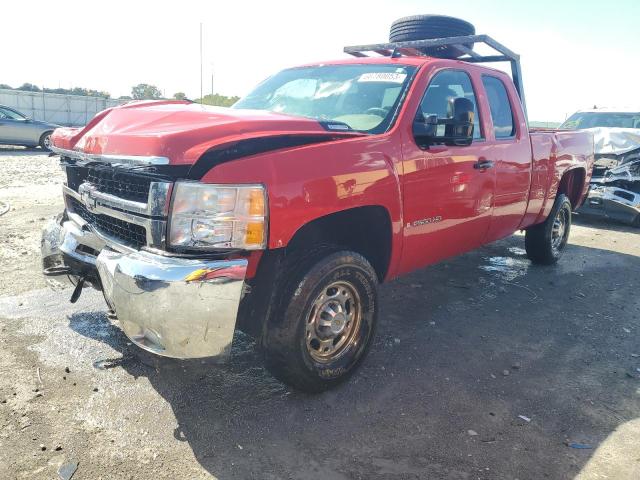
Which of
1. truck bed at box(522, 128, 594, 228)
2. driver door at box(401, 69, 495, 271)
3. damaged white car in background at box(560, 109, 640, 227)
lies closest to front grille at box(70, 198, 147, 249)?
driver door at box(401, 69, 495, 271)

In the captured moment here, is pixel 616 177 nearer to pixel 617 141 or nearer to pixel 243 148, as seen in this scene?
pixel 617 141

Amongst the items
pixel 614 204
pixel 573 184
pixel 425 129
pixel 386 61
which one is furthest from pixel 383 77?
pixel 614 204

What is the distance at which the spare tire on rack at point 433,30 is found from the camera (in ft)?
17.9

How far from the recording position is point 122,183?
2.79m

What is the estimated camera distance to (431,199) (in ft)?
11.7

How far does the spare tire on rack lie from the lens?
5.46 meters

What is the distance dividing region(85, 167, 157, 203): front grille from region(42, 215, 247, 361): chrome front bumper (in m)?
0.31

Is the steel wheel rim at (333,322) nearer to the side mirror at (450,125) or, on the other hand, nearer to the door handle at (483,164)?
the side mirror at (450,125)

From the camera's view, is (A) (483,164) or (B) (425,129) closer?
(B) (425,129)

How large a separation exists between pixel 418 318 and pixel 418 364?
856mm

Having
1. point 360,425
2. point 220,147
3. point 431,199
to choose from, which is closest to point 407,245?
point 431,199

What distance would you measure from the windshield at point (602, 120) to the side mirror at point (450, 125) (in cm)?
808

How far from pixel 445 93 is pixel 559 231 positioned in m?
3.15

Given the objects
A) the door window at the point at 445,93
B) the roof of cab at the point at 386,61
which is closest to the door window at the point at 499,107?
the door window at the point at 445,93
